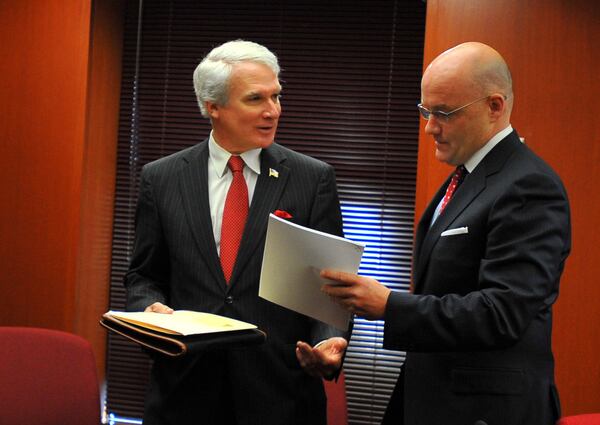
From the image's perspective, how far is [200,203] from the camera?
2793mm

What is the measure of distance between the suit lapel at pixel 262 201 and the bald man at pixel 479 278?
501 millimetres

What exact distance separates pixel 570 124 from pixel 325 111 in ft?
4.45

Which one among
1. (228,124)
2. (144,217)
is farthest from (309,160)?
(144,217)

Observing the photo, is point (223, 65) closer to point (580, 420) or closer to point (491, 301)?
point (491, 301)

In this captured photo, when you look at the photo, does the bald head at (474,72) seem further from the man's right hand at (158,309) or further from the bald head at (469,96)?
the man's right hand at (158,309)

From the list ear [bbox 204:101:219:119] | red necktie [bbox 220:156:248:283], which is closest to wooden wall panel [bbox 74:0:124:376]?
ear [bbox 204:101:219:119]

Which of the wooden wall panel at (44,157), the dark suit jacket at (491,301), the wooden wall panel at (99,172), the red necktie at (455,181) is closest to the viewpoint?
the dark suit jacket at (491,301)

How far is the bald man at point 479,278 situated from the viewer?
216cm

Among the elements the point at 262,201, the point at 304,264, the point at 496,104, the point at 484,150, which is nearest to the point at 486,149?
the point at 484,150

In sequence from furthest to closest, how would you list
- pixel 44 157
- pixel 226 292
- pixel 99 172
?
pixel 99 172
pixel 44 157
pixel 226 292

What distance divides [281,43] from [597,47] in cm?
166

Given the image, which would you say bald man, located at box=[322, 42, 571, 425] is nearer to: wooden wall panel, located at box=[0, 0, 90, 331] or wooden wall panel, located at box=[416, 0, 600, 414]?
wooden wall panel, located at box=[416, 0, 600, 414]

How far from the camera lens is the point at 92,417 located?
10.6 feet

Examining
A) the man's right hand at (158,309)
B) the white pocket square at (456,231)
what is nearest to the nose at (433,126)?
the white pocket square at (456,231)
